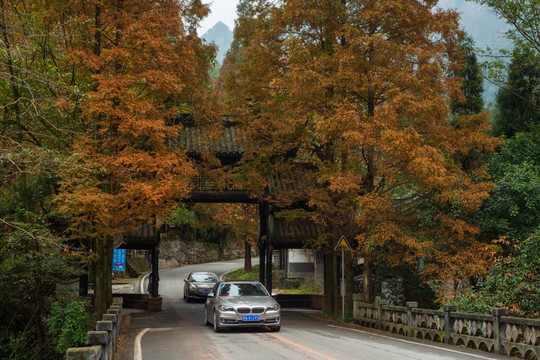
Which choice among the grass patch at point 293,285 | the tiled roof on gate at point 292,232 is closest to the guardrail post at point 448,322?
the tiled roof on gate at point 292,232

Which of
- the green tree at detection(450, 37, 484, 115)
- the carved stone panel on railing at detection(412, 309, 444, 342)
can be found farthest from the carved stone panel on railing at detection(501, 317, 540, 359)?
the green tree at detection(450, 37, 484, 115)

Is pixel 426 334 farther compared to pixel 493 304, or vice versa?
pixel 426 334

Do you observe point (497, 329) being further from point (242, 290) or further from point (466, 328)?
point (242, 290)

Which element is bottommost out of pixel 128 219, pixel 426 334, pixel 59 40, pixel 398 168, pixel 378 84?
pixel 426 334

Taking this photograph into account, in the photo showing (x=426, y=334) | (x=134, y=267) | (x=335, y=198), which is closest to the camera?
(x=426, y=334)

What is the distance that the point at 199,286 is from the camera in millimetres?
31734

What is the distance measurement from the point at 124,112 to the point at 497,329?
1087cm

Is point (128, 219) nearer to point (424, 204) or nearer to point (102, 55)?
point (102, 55)

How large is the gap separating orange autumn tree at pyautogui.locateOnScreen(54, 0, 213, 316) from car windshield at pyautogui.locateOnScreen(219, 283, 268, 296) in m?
2.93

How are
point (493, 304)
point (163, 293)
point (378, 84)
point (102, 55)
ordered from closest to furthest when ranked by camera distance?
1. point (493, 304)
2. point (102, 55)
3. point (378, 84)
4. point (163, 293)

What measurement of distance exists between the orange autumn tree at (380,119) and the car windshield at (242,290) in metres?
3.49

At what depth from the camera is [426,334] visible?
13805 millimetres

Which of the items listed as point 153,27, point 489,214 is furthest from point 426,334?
point 153,27

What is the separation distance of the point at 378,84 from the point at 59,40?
9831 millimetres
